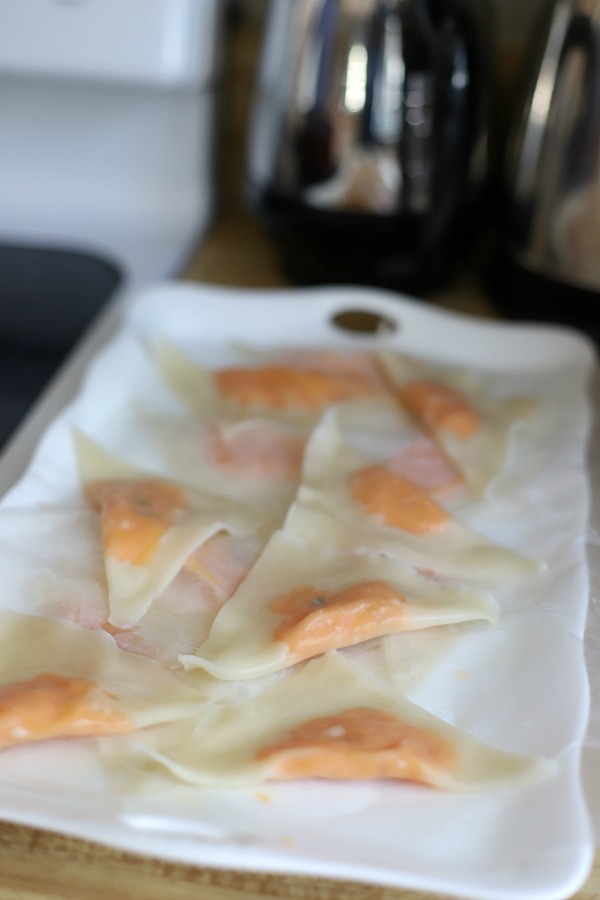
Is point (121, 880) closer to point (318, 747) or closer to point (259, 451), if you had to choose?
point (318, 747)

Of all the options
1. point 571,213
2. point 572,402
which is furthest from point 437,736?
point 571,213

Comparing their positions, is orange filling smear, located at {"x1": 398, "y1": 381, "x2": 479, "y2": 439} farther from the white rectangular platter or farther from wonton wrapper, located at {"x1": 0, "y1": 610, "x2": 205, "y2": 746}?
wonton wrapper, located at {"x1": 0, "y1": 610, "x2": 205, "y2": 746}

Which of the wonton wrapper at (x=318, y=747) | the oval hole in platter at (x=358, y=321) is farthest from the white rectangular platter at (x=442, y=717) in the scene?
the oval hole in platter at (x=358, y=321)

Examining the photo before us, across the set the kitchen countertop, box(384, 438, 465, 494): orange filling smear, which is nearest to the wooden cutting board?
the kitchen countertop

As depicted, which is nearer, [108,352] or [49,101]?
[108,352]

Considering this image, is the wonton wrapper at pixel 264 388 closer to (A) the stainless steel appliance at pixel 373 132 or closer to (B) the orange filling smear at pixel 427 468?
(B) the orange filling smear at pixel 427 468

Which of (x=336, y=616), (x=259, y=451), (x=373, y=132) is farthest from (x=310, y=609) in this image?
(x=373, y=132)

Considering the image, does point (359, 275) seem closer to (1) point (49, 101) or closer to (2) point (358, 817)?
(1) point (49, 101)
